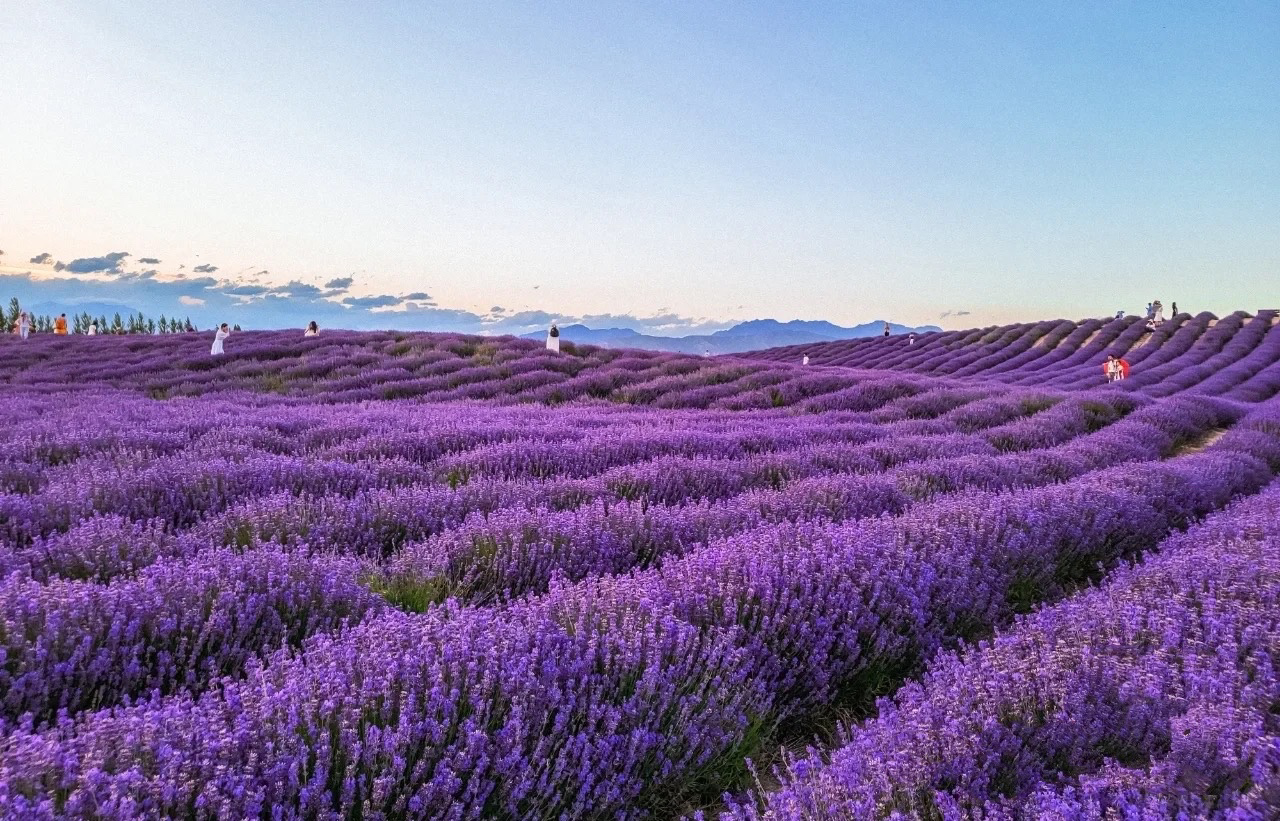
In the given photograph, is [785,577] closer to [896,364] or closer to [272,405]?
[272,405]

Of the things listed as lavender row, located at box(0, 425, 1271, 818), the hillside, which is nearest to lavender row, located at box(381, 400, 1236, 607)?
lavender row, located at box(0, 425, 1271, 818)

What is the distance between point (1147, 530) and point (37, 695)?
17.8 ft

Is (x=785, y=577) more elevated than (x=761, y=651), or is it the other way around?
(x=785, y=577)

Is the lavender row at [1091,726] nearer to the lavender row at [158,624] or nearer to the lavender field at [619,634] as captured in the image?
the lavender field at [619,634]

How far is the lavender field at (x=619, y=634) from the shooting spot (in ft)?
5.30

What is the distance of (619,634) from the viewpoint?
2301mm

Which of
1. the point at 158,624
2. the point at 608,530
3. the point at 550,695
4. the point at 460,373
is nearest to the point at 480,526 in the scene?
the point at 608,530

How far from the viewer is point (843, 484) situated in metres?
4.78

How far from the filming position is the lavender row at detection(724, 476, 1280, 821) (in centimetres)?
160

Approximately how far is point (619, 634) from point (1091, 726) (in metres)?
1.30

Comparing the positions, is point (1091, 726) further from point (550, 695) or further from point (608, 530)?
point (608, 530)

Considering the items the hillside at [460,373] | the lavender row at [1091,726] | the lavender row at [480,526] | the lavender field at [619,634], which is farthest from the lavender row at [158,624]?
the hillside at [460,373]

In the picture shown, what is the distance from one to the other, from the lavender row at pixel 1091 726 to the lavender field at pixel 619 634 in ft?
0.04

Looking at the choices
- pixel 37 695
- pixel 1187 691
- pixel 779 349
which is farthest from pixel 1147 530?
pixel 779 349
